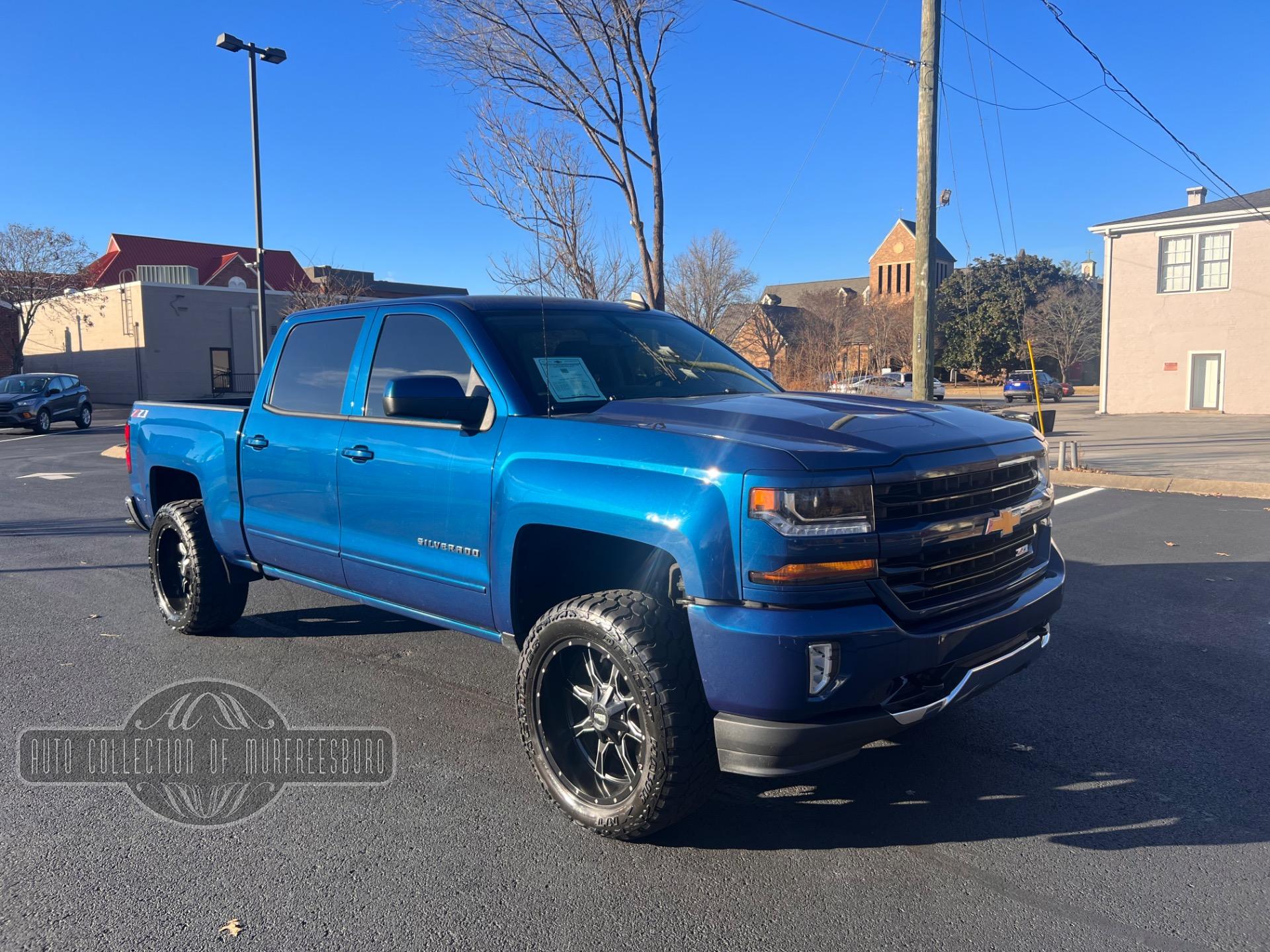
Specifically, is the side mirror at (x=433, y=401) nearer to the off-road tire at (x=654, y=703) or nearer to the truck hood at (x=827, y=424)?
the truck hood at (x=827, y=424)

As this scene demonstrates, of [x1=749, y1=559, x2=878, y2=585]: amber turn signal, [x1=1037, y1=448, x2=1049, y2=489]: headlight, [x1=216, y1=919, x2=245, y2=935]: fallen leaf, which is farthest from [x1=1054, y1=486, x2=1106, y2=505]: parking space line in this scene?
[x1=216, y1=919, x2=245, y2=935]: fallen leaf

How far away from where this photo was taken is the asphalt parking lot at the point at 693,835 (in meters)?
2.81

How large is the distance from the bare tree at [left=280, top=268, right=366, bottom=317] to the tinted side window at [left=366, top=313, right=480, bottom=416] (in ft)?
90.2

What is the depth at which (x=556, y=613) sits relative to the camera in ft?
11.1

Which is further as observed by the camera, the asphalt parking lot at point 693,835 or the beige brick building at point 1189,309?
the beige brick building at point 1189,309

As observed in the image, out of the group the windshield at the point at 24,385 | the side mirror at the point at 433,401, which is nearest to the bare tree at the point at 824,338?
the side mirror at the point at 433,401

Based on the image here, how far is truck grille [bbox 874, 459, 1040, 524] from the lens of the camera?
10.0 ft

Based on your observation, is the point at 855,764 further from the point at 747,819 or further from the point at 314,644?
the point at 314,644

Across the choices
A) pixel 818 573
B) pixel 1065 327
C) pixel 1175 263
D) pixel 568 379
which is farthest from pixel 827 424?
pixel 1065 327

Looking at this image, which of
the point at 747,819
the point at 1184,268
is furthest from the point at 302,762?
the point at 1184,268

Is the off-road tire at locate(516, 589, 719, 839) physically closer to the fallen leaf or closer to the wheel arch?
the wheel arch

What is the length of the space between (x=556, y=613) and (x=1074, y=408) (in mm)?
38656

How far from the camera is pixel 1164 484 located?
1263cm

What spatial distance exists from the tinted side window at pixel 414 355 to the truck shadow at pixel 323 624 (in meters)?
1.82
